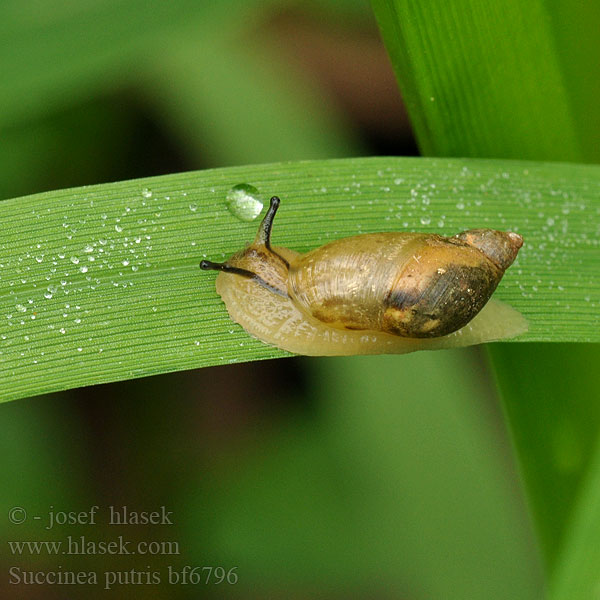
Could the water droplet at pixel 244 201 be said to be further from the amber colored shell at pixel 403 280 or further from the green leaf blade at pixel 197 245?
the amber colored shell at pixel 403 280

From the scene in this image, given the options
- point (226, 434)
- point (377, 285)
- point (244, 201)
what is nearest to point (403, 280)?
point (377, 285)

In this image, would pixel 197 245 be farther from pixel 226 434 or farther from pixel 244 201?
pixel 226 434

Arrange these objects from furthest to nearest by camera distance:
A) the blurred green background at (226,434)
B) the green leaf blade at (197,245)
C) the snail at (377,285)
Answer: the blurred green background at (226,434) → the snail at (377,285) → the green leaf blade at (197,245)

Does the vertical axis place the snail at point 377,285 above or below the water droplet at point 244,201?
below

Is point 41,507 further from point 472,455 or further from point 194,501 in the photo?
point 472,455

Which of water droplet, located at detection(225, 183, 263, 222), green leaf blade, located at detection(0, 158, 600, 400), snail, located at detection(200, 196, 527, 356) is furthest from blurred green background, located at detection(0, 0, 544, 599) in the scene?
water droplet, located at detection(225, 183, 263, 222)

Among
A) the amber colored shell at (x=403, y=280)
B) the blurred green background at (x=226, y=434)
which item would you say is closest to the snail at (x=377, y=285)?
the amber colored shell at (x=403, y=280)
